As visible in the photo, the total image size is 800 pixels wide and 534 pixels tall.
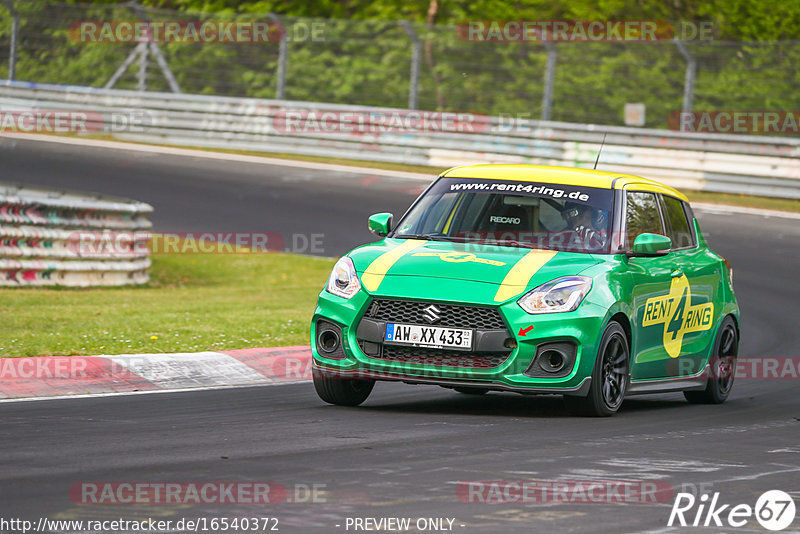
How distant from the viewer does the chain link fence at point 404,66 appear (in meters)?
26.8

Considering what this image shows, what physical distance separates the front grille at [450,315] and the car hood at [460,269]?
0.21ft

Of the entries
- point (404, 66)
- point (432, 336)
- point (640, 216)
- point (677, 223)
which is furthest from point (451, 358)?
point (404, 66)

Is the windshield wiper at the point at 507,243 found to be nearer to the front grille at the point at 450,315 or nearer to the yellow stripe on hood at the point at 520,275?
the yellow stripe on hood at the point at 520,275

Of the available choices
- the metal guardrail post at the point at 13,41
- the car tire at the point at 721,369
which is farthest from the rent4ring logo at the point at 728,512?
the metal guardrail post at the point at 13,41

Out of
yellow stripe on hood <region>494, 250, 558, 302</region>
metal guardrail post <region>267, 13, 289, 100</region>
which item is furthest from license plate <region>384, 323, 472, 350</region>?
metal guardrail post <region>267, 13, 289, 100</region>

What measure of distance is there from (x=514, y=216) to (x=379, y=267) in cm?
129

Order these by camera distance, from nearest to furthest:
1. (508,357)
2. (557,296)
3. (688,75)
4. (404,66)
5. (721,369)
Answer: (508,357) → (557,296) → (721,369) → (688,75) → (404,66)

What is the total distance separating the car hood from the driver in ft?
0.74

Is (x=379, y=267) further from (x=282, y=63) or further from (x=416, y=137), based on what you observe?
(x=282, y=63)

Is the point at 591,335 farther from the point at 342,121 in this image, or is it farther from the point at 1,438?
the point at 342,121

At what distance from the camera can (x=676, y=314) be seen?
10453 millimetres

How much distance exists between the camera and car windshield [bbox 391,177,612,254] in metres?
9.89

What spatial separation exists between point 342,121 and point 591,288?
2073cm

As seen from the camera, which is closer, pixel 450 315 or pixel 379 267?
pixel 450 315
